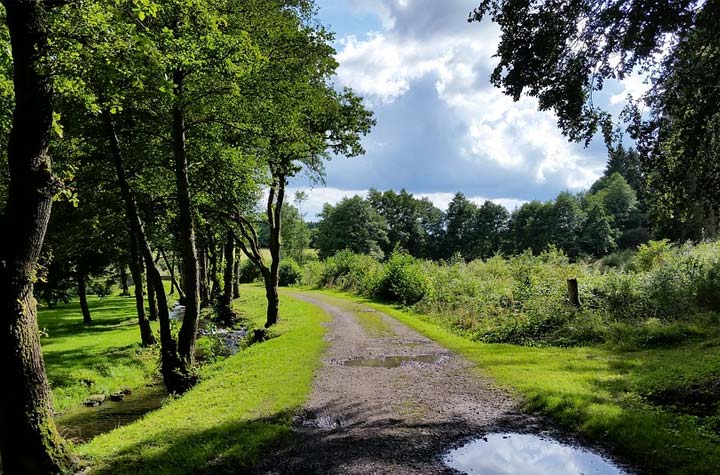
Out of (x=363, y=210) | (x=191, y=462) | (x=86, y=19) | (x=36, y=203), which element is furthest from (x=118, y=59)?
(x=363, y=210)

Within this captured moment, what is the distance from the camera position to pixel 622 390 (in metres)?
8.79

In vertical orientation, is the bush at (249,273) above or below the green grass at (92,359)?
above

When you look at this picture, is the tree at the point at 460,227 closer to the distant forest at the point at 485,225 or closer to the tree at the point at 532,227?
the distant forest at the point at 485,225

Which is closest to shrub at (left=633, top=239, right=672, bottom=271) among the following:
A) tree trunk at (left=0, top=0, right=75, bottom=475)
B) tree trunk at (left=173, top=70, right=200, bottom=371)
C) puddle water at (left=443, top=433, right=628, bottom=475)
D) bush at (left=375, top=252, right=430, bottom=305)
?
bush at (left=375, top=252, right=430, bottom=305)

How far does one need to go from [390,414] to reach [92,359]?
1359 cm

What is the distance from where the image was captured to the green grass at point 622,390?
612 centimetres

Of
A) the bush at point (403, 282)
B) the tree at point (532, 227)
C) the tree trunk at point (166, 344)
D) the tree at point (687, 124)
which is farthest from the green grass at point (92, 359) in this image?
the tree at point (532, 227)

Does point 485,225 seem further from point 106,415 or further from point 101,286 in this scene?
point 106,415

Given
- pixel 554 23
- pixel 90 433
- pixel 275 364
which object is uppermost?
pixel 554 23

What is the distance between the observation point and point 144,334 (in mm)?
19672

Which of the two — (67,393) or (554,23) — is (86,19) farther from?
(67,393)

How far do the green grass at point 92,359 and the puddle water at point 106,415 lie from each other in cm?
78

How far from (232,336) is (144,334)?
177 inches

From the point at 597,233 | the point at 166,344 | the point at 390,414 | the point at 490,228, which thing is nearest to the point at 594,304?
the point at 390,414
